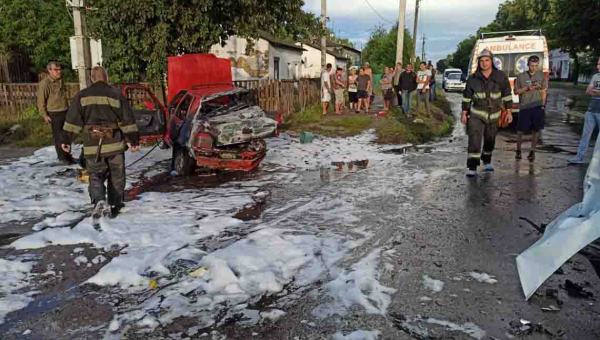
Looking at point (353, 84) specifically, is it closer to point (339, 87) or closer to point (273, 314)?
point (339, 87)

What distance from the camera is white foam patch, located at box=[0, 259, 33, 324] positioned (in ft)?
12.1

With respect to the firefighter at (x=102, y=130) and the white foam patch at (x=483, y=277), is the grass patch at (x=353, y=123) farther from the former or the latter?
the white foam patch at (x=483, y=277)

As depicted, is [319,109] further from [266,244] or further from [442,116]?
[266,244]

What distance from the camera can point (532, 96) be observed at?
9227 millimetres

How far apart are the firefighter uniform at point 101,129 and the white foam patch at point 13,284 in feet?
4.96

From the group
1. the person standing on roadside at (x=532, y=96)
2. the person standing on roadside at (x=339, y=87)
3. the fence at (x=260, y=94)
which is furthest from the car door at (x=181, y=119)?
the person standing on roadside at (x=339, y=87)

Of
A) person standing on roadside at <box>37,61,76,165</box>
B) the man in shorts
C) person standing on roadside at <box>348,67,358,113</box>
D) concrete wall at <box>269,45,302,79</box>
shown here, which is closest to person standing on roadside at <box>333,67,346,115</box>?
the man in shorts

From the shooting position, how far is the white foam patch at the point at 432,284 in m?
3.89

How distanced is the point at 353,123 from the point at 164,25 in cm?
621

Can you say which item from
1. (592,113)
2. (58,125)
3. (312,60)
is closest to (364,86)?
(592,113)

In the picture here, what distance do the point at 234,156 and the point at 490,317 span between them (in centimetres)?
550

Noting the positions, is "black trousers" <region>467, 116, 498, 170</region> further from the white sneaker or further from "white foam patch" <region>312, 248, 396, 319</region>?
the white sneaker

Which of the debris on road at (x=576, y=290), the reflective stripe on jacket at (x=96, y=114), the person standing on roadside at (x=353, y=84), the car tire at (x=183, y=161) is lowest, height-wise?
the debris on road at (x=576, y=290)

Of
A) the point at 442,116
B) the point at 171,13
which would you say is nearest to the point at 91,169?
the point at 171,13
